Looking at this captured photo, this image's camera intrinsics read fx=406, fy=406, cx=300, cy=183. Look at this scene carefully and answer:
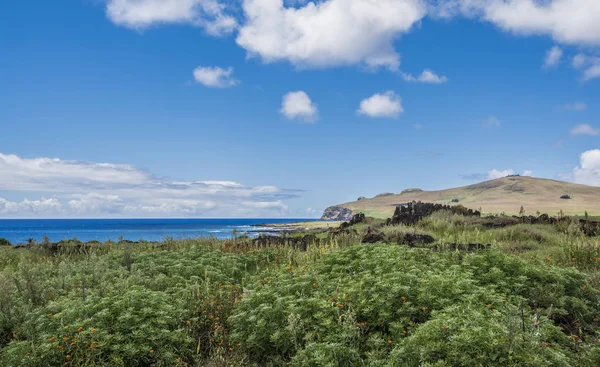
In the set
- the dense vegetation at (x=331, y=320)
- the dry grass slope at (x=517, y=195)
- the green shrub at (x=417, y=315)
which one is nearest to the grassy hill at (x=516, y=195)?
the dry grass slope at (x=517, y=195)

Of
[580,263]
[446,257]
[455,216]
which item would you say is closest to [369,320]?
[446,257]

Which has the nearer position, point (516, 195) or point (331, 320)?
point (331, 320)

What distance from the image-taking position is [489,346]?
13.6 ft

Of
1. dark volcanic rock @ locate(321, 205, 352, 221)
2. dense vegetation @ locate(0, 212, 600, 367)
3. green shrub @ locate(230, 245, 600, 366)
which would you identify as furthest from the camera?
dark volcanic rock @ locate(321, 205, 352, 221)

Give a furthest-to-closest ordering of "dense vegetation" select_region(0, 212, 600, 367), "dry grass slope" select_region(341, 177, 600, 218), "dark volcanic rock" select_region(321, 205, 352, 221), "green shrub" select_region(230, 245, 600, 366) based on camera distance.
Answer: "dark volcanic rock" select_region(321, 205, 352, 221) → "dry grass slope" select_region(341, 177, 600, 218) → "dense vegetation" select_region(0, 212, 600, 367) → "green shrub" select_region(230, 245, 600, 366)

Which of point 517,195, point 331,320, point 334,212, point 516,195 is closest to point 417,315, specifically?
point 331,320

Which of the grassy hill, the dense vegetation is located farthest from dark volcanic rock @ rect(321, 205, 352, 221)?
the dense vegetation

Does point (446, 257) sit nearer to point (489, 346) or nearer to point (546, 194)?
point (489, 346)

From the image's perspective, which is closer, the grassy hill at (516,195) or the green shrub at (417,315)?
the green shrub at (417,315)

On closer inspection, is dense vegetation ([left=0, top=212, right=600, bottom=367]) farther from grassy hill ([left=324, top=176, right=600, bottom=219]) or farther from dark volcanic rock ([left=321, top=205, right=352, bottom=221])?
dark volcanic rock ([left=321, top=205, right=352, bottom=221])

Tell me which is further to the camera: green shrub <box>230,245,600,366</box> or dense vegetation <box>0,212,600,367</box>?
dense vegetation <box>0,212,600,367</box>

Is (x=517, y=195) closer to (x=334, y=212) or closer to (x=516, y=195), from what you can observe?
(x=516, y=195)

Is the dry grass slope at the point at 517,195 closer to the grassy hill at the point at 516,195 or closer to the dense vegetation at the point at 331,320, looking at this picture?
the grassy hill at the point at 516,195

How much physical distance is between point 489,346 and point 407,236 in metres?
11.1
